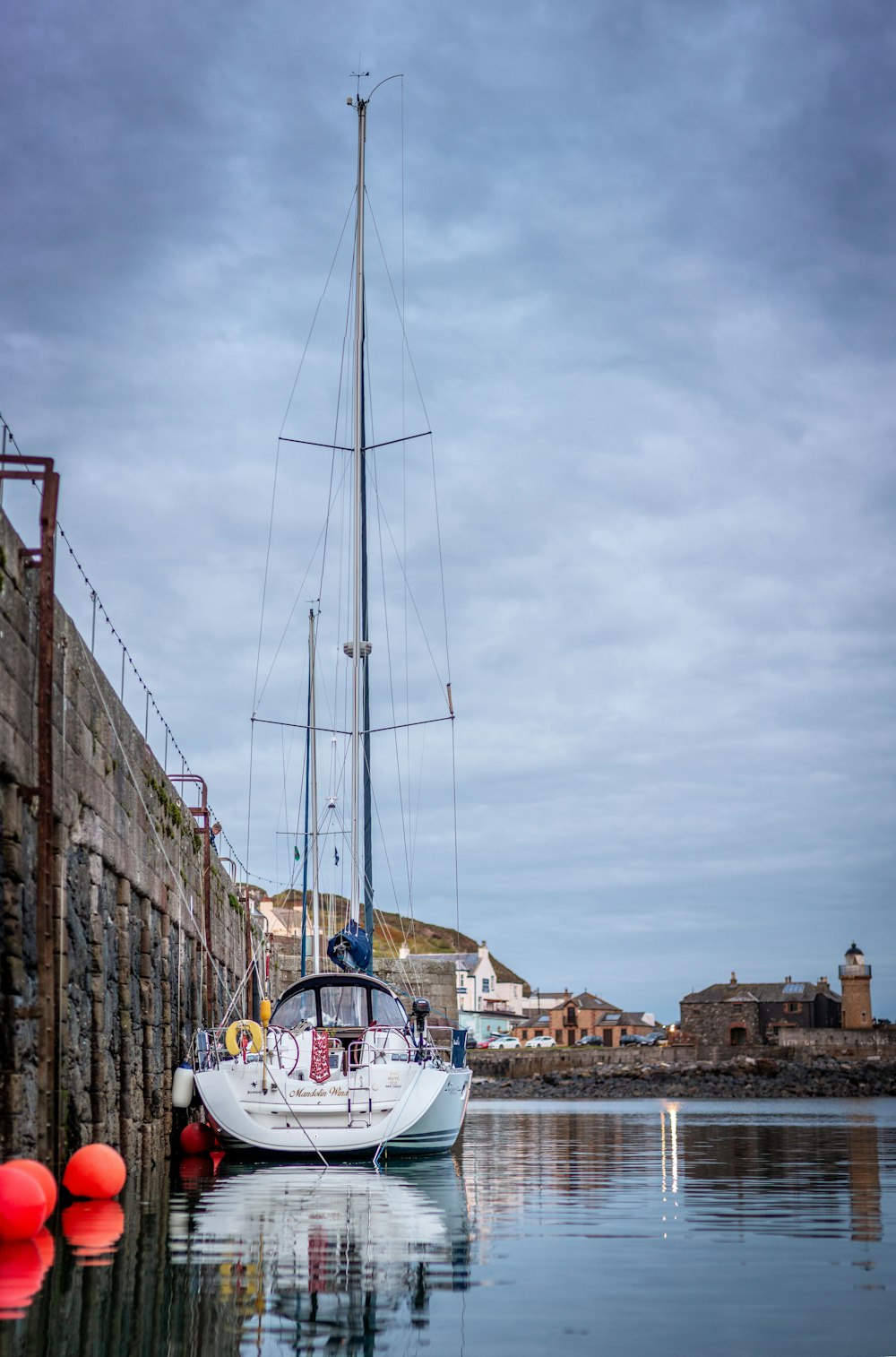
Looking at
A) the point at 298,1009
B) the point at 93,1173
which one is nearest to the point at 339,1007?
the point at 298,1009

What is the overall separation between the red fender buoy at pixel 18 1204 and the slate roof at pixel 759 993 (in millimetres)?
95398

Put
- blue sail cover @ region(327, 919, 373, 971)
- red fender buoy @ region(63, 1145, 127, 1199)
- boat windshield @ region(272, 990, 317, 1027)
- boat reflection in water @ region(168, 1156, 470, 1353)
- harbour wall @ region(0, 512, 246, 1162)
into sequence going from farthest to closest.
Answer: blue sail cover @ region(327, 919, 373, 971) → boat windshield @ region(272, 990, 317, 1027) → red fender buoy @ region(63, 1145, 127, 1199) → harbour wall @ region(0, 512, 246, 1162) → boat reflection in water @ region(168, 1156, 470, 1353)

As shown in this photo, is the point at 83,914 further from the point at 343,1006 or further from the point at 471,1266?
the point at 343,1006

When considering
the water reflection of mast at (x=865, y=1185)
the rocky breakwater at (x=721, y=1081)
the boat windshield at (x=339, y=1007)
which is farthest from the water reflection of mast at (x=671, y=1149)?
the rocky breakwater at (x=721, y=1081)

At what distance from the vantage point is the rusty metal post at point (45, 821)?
1182 centimetres

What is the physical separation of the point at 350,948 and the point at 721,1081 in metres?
53.8

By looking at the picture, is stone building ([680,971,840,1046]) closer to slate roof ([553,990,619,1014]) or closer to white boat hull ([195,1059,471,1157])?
slate roof ([553,990,619,1014])

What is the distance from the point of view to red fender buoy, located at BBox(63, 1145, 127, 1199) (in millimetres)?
12680

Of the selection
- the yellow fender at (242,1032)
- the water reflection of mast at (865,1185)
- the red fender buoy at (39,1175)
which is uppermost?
the yellow fender at (242,1032)

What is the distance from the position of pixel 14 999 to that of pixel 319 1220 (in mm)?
3255

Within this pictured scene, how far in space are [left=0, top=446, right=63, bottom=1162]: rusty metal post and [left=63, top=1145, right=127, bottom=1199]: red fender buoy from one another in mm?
570

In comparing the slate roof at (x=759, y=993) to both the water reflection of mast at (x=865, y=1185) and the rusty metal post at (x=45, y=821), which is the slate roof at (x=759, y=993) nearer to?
the water reflection of mast at (x=865, y=1185)

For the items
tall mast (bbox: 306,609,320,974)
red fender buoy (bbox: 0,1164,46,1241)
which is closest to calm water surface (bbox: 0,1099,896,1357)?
red fender buoy (bbox: 0,1164,46,1241)

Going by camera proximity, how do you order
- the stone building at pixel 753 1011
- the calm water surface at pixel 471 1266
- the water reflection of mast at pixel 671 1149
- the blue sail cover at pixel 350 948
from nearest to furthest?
the calm water surface at pixel 471 1266
the water reflection of mast at pixel 671 1149
the blue sail cover at pixel 350 948
the stone building at pixel 753 1011
